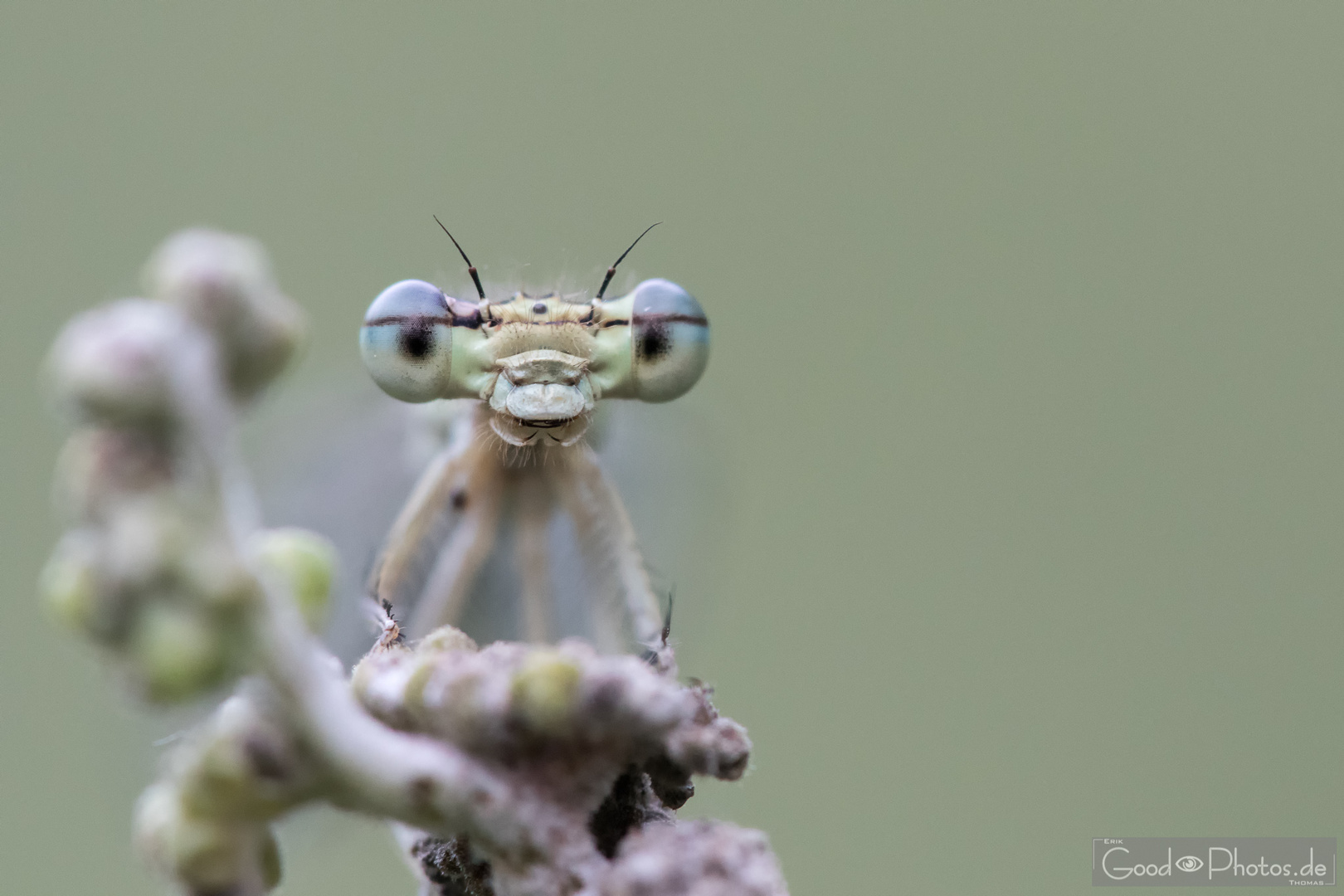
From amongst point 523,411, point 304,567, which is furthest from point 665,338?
point 304,567

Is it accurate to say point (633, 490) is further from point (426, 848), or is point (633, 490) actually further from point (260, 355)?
point (260, 355)

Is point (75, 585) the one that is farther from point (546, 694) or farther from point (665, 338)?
point (665, 338)

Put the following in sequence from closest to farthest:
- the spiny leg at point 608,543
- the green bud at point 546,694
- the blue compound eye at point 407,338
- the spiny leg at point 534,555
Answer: the green bud at point 546,694
the blue compound eye at point 407,338
the spiny leg at point 608,543
the spiny leg at point 534,555

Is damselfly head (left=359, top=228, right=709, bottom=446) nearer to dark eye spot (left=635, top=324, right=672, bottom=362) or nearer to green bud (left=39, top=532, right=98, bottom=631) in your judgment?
dark eye spot (left=635, top=324, right=672, bottom=362)

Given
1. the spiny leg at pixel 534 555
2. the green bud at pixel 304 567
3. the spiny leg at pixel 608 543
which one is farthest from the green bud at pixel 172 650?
the spiny leg at pixel 534 555

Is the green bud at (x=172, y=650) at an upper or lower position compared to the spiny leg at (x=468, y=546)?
lower

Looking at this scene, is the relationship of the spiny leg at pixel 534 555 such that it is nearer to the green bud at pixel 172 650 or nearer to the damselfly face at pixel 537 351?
the damselfly face at pixel 537 351

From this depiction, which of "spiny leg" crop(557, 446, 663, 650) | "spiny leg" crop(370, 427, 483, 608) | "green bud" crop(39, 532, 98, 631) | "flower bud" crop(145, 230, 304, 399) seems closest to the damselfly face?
"spiny leg" crop(557, 446, 663, 650)
